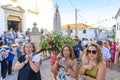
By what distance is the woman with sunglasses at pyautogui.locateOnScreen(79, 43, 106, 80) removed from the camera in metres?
3.90

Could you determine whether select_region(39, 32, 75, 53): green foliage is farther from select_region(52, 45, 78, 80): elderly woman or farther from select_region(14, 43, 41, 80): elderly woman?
select_region(14, 43, 41, 80): elderly woman

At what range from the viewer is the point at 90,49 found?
416cm

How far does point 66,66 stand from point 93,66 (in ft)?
2.62

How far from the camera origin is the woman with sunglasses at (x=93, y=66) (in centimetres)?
390

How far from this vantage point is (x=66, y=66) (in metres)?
4.66

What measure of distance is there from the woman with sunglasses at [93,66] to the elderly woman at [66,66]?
0.49m

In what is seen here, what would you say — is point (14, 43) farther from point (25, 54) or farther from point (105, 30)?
point (105, 30)

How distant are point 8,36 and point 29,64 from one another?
55.9 feet

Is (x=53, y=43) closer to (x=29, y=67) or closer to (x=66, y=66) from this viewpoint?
(x=66, y=66)

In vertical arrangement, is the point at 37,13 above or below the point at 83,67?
above

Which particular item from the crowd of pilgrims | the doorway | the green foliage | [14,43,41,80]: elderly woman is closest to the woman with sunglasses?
the crowd of pilgrims

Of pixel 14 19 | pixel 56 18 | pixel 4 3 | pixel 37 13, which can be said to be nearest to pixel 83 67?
pixel 56 18

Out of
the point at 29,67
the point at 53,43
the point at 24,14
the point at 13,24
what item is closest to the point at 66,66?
the point at 29,67

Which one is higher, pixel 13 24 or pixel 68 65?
pixel 13 24
